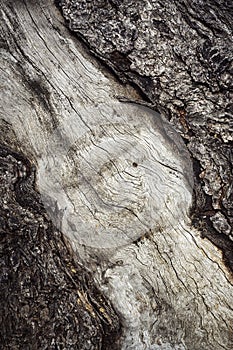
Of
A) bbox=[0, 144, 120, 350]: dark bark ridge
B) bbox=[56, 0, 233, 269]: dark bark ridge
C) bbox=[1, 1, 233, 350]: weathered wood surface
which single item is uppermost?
bbox=[56, 0, 233, 269]: dark bark ridge

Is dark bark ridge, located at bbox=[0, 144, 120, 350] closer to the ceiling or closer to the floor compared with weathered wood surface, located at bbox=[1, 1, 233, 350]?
closer to the floor

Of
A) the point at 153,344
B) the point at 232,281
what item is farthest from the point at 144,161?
the point at 153,344

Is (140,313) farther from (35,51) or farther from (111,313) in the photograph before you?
(35,51)

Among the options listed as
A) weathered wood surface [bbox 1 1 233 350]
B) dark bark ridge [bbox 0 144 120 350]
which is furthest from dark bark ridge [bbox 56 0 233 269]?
dark bark ridge [bbox 0 144 120 350]

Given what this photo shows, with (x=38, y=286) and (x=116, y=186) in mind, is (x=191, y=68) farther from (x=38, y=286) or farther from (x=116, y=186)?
(x=38, y=286)

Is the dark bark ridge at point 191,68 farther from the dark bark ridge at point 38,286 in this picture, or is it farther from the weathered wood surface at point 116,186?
the dark bark ridge at point 38,286

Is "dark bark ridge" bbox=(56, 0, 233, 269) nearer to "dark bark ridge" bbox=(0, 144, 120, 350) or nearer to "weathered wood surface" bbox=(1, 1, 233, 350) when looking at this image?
"weathered wood surface" bbox=(1, 1, 233, 350)

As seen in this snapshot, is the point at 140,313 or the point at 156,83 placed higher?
the point at 156,83
